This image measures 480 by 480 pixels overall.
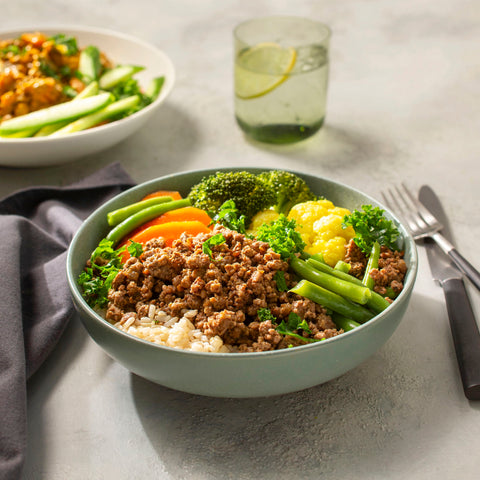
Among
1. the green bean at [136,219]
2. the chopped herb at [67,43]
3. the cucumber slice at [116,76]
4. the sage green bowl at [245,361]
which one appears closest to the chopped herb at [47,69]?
the chopped herb at [67,43]

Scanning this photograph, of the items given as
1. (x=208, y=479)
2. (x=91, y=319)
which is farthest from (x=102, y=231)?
(x=208, y=479)

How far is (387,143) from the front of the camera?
3.97 meters

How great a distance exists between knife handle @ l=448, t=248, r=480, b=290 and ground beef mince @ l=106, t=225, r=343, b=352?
787 mm

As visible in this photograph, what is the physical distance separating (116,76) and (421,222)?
2.12 metres

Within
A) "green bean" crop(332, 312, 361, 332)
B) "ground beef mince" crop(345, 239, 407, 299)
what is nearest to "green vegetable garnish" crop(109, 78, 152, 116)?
"ground beef mince" crop(345, 239, 407, 299)

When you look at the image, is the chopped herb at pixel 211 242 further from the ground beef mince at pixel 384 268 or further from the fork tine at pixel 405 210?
the fork tine at pixel 405 210

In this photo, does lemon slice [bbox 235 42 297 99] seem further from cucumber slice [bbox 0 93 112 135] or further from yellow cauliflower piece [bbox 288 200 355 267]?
yellow cauliflower piece [bbox 288 200 355 267]

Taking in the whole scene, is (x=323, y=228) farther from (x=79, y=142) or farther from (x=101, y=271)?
(x=79, y=142)

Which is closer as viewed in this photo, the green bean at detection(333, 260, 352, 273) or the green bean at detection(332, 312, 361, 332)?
the green bean at detection(332, 312, 361, 332)

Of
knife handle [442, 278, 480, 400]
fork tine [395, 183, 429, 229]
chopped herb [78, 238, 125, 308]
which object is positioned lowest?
fork tine [395, 183, 429, 229]

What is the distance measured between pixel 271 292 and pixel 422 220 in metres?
1.20

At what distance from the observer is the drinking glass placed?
3.67 m

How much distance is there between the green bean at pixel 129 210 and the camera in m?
2.58

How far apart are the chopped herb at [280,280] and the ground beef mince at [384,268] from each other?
1.06 feet
